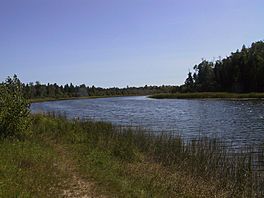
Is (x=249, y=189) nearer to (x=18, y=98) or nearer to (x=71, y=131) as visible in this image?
(x=18, y=98)

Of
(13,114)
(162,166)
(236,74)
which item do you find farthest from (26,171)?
(236,74)

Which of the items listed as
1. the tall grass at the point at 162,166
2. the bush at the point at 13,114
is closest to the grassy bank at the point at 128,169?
the tall grass at the point at 162,166

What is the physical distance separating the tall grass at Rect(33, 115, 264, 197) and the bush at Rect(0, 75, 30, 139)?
7.65 feet

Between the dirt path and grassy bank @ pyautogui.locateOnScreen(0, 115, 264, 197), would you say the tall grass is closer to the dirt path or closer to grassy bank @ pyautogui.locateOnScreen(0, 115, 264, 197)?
grassy bank @ pyautogui.locateOnScreen(0, 115, 264, 197)

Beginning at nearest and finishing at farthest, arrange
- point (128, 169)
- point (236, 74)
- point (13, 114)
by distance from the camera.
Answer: point (128, 169) < point (13, 114) < point (236, 74)

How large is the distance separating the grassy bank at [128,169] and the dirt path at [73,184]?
0.11 ft

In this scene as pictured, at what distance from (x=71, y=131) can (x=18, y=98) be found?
5.41m

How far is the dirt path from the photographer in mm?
10740

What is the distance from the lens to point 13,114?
63.5 feet

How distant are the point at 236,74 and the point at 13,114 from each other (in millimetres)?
93790

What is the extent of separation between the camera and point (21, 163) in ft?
42.7

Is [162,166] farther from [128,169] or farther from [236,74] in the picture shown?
[236,74]

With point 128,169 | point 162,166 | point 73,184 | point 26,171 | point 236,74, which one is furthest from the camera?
point 236,74

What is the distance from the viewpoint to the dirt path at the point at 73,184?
1074cm
